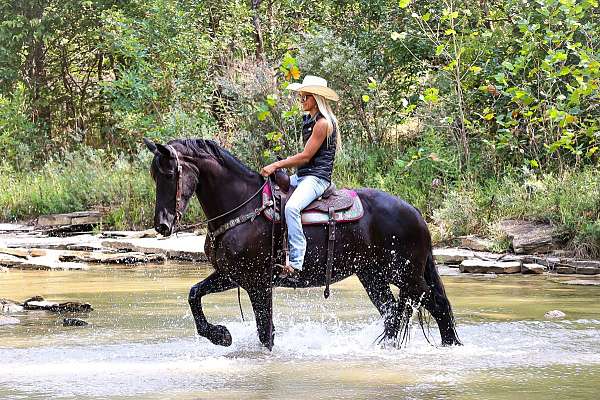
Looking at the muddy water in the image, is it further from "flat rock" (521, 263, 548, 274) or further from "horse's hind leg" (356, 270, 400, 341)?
"flat rock" (521, 263, 548, 274)

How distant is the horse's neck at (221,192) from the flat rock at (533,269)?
7.22 meters

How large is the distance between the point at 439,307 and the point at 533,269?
605 cm

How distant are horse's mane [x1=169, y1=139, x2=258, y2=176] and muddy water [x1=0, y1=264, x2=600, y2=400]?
59.3 inches

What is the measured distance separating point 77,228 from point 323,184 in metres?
13.8

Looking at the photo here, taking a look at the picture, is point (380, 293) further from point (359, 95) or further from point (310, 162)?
point (359, 95)

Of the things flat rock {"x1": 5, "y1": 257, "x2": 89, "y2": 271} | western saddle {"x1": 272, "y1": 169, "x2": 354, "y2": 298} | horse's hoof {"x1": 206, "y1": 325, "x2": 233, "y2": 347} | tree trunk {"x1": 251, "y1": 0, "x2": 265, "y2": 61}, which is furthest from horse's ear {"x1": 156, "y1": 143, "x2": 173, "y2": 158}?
tree trunk {"x1": 251, "y1": 0, "x2": 265, "y2": 61}

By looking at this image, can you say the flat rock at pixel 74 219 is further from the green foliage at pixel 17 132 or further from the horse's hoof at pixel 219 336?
the horse's hoof at pixel 219 336

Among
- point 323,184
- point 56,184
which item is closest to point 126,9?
point 56,184

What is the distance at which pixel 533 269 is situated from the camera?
14.2m

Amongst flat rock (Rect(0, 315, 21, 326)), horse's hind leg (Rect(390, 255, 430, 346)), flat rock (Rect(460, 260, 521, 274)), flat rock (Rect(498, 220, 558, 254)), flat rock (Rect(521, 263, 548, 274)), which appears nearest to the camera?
horse's hind leg (Rect(390, 255, 430, 346))

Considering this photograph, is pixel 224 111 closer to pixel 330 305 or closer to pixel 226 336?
pixel 330 305

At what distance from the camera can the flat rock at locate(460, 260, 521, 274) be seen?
14.3m

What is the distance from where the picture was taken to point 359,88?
20609 millimetres

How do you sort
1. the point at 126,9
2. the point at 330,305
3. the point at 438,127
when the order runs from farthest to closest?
1. the point at 126,9
2. the point at 438,127
3. the point at 330,305
